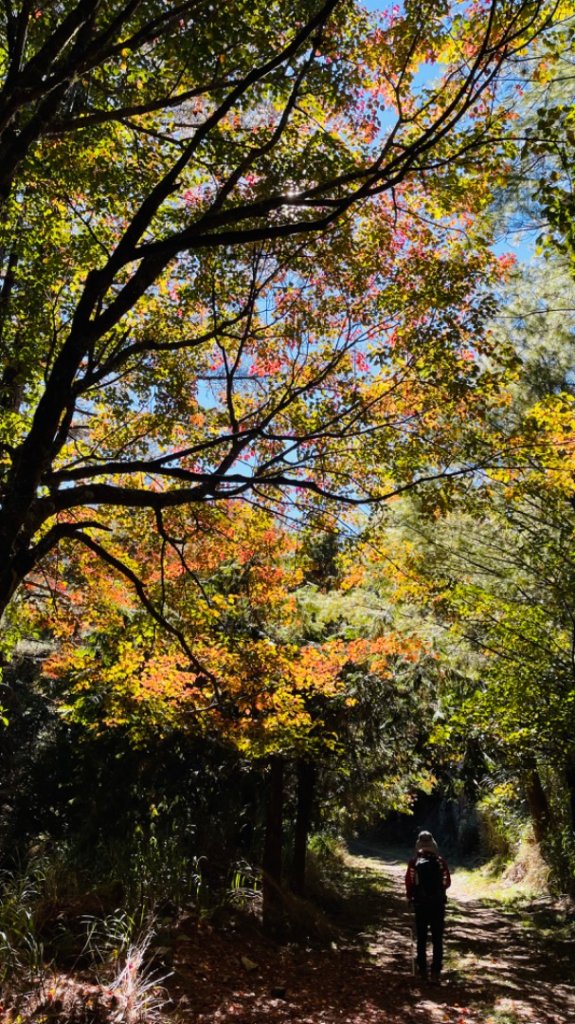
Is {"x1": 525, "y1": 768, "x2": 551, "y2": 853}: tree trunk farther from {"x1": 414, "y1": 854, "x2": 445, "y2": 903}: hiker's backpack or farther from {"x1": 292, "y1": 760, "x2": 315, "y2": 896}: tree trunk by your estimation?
{"x1": 414, "y1": 854, "x2": 445, "y2": 903}: hiker's backpack

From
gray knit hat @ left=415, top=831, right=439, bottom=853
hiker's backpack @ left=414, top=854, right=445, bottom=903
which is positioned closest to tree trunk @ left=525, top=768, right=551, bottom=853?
gray knit hat @ left=415, top=831, right=439, bottom=853

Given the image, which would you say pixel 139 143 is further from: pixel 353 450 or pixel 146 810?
pixel 146 810

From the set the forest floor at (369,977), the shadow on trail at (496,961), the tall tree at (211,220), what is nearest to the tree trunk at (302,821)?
the forest floor at (369,977)

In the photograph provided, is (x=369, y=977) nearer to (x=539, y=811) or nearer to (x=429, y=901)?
(x=429, y=901)

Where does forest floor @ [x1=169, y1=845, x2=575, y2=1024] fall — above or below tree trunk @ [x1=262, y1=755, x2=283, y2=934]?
below

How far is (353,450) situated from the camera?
6293mm

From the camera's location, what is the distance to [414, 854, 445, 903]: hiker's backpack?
694 centimetres

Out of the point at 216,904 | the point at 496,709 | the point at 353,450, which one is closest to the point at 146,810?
the point at 216,904

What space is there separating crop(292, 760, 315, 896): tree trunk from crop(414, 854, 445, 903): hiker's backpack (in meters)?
3.49

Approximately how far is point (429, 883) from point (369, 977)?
4.13 feet

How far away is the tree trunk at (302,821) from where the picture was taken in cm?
1055

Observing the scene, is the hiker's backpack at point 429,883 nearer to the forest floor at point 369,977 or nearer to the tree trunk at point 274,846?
the forest floor at point 369,977

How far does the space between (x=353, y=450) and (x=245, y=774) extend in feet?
23.3

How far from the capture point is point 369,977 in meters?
7.12
